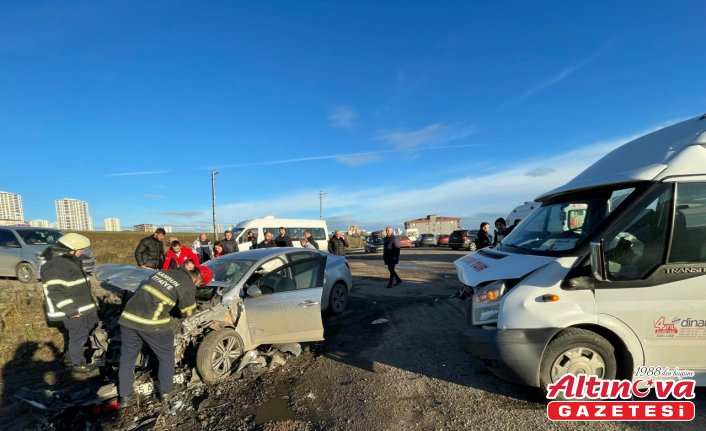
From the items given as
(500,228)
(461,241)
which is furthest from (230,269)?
(461,241)

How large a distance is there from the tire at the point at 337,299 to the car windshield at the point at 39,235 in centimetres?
923

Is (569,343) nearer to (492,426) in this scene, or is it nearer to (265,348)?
(492,426)

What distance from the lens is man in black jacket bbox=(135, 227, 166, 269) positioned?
289 inches

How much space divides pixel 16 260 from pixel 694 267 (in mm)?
14062

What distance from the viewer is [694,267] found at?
2990 mm

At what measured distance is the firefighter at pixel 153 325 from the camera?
12.4ft

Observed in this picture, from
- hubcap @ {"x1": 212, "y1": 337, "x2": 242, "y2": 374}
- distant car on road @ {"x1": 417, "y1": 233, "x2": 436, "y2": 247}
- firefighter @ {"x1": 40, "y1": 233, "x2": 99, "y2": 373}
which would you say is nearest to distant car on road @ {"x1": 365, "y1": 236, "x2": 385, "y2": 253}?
distant car on road @ {"x1": 417, "y1": 233, "x2": 436, "y2": 247}

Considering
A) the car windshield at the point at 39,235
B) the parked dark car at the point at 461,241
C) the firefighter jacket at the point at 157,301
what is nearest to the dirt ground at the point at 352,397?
the firefighter jacket at the point at 157,301

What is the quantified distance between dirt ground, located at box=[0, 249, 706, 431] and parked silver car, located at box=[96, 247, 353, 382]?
0.36 metres

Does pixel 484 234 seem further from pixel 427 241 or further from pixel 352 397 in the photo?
pixel 427 241

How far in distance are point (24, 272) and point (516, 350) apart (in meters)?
12.7

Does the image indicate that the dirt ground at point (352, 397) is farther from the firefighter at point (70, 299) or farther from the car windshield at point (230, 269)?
the car windshield at point (230, 269)

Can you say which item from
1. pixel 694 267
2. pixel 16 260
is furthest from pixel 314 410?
pixel 16 260

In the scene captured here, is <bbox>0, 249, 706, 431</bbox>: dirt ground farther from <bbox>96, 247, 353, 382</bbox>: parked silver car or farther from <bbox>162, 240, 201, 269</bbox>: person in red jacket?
<bbox>162, 240, 201, 269</bbox>: person in red jacket
